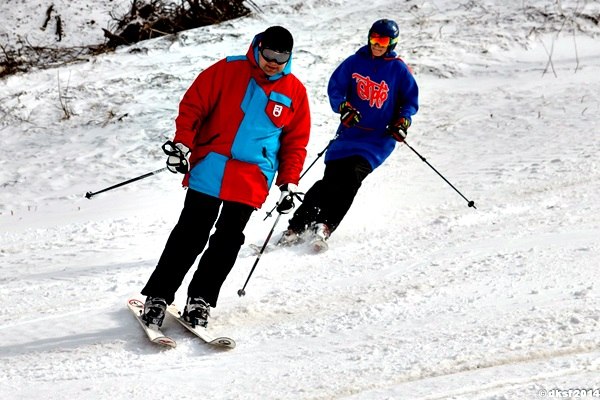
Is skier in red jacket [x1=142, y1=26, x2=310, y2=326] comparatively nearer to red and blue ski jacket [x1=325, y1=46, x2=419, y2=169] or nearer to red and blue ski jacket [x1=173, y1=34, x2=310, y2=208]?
red and blue ski jacket [x1=173, y1=34, x2=310, y2=208]

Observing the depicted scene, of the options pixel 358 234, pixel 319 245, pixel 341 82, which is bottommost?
pixel 358 234

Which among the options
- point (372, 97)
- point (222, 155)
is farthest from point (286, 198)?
point (372, 97)

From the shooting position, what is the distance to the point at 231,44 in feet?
35.3

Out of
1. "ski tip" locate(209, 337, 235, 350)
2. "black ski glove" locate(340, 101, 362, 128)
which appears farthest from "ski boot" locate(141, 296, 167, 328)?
"black ski glove" locate(340, 101, 362, 128)

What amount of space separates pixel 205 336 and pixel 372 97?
2596mm

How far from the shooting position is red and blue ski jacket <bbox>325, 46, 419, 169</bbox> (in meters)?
6.17

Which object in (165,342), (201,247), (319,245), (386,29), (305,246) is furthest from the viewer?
(386,29)

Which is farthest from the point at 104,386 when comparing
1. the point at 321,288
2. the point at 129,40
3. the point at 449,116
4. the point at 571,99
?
the point at 129,40

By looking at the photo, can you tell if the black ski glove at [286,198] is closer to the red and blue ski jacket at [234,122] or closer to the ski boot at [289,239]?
the red and blue ski jacket at [234,122]

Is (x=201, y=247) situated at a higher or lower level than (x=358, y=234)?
higher

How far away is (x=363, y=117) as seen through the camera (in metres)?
6.23

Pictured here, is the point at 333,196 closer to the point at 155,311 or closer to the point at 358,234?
the point at 358,234

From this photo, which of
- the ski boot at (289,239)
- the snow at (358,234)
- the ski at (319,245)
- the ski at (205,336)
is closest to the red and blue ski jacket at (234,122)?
the ski at (205,336)

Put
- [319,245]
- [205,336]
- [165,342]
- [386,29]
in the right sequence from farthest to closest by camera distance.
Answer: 1. [386,29]
2. [319,245]
3. [205,336]
4. [165,342]
